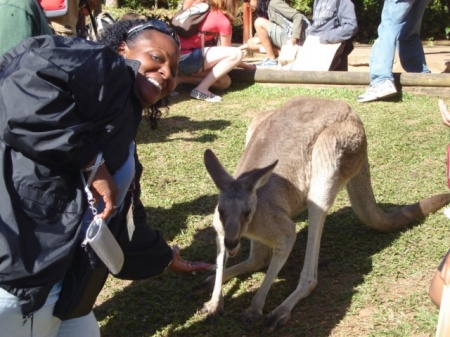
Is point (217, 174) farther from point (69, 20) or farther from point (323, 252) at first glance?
point (69, 20)

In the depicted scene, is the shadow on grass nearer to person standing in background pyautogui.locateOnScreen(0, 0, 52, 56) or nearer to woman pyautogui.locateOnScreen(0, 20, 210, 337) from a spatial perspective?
woman pyautogui.locateOnScreen(0, 20, 210, 337)

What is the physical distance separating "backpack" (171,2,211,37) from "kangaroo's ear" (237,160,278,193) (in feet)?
12.5

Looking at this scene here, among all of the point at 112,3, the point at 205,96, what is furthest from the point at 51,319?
the point at 112,3

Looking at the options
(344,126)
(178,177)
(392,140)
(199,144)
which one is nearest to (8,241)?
(344,126)

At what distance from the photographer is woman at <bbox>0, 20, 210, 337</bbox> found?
1.88 m

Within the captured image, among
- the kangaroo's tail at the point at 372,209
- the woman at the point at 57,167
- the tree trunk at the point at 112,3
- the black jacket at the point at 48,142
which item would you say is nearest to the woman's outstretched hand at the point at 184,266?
the kangaroo's tail at the point at 372,209

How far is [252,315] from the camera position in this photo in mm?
3197

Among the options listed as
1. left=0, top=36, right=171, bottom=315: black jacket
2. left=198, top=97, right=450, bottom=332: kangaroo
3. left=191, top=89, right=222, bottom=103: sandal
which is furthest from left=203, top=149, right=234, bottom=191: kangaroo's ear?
left=191, top=89, right=222, bottom=103: sandal

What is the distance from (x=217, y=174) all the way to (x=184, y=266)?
566mm

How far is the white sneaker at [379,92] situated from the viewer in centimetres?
628

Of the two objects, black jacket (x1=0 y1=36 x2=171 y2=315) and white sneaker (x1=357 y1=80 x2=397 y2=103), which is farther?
white sneaker (x1=357 y1=80 x2=397 y2=103)

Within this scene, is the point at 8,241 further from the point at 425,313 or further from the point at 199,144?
the point at 199,144

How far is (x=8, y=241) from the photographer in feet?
6.40

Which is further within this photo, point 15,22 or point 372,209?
point 372,209
